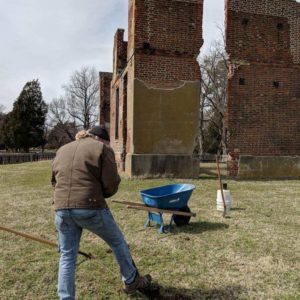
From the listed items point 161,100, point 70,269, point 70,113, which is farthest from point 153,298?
point 70,113

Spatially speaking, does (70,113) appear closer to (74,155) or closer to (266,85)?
(266,85)

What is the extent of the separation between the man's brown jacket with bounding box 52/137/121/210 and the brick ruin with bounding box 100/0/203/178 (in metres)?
9.98

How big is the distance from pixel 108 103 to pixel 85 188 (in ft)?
75.7

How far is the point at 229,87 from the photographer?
48.5ft

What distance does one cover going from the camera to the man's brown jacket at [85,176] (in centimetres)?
383

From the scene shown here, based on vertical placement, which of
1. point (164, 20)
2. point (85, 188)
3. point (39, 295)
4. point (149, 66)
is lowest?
point (39, 295)

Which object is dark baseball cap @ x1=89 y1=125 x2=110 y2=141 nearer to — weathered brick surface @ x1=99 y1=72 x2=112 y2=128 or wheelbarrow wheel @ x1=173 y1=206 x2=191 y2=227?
wheelbarrow wheel @ x1=173 y1=206 x2=191 y2=227

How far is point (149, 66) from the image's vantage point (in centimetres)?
1428

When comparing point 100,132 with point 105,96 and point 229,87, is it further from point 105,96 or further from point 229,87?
point 105,96

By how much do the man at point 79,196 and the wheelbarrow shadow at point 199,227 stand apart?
3.06 meters

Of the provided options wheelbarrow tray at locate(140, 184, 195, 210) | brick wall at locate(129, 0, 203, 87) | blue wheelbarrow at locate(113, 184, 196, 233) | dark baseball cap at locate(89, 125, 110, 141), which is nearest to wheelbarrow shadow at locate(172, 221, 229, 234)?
blue wheelbarrow at locate(113, 184, 196, 233)

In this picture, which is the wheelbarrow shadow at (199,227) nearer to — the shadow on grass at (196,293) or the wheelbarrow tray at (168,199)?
the wheelbarrow tray at (168,199)

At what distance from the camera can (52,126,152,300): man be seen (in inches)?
150

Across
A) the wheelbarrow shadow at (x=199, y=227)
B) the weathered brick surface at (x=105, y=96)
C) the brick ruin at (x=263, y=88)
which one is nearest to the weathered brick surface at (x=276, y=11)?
the brick ruin at (x=263, y=88)
